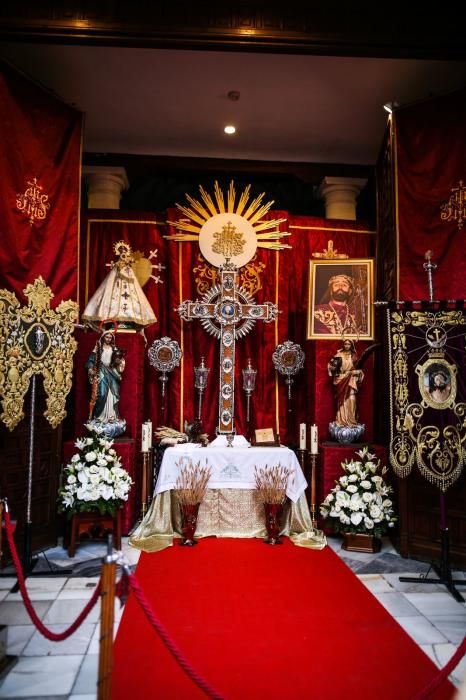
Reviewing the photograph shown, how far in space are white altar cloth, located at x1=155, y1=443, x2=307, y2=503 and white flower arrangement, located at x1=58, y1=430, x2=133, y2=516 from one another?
1.45 feet

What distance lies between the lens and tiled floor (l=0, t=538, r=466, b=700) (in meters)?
2.72

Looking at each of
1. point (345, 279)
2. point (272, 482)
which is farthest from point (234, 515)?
point (345, 279)

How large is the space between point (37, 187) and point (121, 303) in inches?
60.1

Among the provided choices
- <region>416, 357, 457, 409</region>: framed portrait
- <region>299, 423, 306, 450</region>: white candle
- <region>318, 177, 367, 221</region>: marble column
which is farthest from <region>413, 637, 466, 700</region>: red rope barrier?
<region>318, 177, 367, 221</region>: marble column

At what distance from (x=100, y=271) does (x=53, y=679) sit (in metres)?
5.01

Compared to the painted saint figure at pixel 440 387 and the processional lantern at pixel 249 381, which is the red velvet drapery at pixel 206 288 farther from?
the painted saint figure at pixel 440 387

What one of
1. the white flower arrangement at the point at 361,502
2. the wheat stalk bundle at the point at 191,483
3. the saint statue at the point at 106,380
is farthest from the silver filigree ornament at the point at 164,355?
the white flower arrangement at the point at 361,502

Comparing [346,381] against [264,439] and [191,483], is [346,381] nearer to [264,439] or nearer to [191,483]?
[264,439]

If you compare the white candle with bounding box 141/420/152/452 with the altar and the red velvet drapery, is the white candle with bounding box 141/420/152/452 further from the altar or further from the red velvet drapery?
the red velvet drapery

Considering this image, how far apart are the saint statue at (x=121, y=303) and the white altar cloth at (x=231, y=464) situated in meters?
1.61

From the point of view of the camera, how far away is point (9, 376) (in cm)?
436

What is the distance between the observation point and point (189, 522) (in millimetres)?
5016

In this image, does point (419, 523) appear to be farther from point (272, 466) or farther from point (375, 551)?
point (272, 466)

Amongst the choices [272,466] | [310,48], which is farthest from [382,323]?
[310,48]
